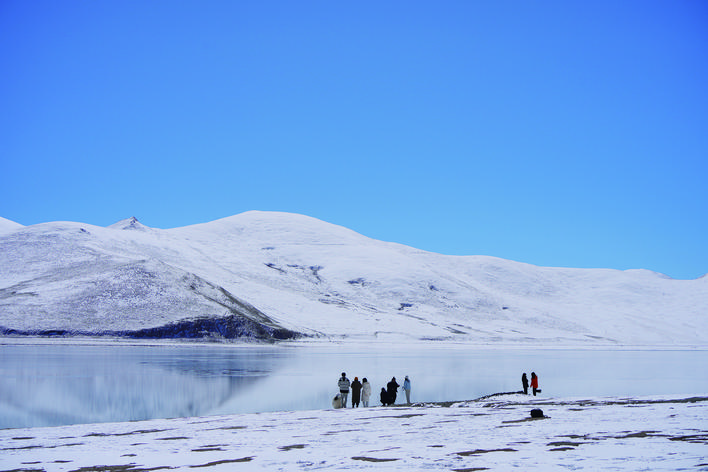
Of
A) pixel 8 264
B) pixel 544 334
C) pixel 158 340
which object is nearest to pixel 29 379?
pixel 158 340

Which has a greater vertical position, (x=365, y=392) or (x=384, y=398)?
(x=365, y=392)

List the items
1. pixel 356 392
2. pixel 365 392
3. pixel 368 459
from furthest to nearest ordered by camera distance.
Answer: pixel 365 392
pixel 356 392
pixel 368 459

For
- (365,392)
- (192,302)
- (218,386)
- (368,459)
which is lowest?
(218,386)

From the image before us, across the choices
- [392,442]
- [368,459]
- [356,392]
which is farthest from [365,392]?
[368,459]

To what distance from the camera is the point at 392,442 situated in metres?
17.7

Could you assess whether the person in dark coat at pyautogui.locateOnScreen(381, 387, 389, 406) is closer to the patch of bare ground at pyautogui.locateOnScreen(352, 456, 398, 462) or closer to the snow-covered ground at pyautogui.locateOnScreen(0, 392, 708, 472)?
the snow-covered ground at pyautogui.locateOnScreen(0, 392, 708, 472)

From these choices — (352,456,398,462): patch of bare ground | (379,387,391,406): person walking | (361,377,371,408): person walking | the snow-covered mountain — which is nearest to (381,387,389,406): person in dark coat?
(379,387,391,406): person walking

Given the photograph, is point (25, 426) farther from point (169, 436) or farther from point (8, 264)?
point (8, 264)

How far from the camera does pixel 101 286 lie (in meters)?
130

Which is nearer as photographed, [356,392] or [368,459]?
[368,459]

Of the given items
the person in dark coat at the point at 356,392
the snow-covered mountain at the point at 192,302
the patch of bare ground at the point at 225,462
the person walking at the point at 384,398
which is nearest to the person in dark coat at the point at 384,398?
the person walking at the point at 384,398

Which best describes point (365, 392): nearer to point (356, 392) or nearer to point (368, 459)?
point (356, 392)

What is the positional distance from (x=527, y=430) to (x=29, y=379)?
119 ft

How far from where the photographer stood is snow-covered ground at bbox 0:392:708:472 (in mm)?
13445
